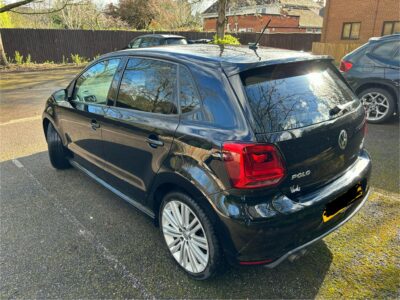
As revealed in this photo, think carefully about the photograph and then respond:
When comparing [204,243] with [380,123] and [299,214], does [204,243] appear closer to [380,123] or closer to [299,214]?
[299,214]

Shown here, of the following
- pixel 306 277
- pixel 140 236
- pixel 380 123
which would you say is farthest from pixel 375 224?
pixel 380 123

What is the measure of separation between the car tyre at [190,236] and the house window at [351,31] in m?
23.1

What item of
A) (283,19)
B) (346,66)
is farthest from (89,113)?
(283,19)

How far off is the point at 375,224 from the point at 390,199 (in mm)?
586

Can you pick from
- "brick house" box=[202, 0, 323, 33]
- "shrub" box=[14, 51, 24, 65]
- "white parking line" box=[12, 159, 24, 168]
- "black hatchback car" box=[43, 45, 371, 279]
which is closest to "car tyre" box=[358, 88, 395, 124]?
"black hatchback car" box=[43, 45, 371, 279]

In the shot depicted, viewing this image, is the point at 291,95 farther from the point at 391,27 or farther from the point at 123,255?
the point at 391,27

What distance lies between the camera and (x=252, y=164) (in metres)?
1.94

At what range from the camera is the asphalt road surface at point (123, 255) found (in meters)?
2.30

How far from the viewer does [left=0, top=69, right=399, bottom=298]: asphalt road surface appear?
2.30 m

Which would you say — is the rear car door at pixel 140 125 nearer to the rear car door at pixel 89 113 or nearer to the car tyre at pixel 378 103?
the rear car door at pixel 89 113

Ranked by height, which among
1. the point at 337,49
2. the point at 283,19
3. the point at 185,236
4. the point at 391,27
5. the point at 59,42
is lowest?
the point at 185,236

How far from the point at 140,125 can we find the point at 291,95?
1.20 m

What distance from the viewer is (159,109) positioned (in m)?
2.50

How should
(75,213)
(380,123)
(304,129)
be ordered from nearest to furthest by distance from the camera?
(304,129) < (75,213) < (380,123)
